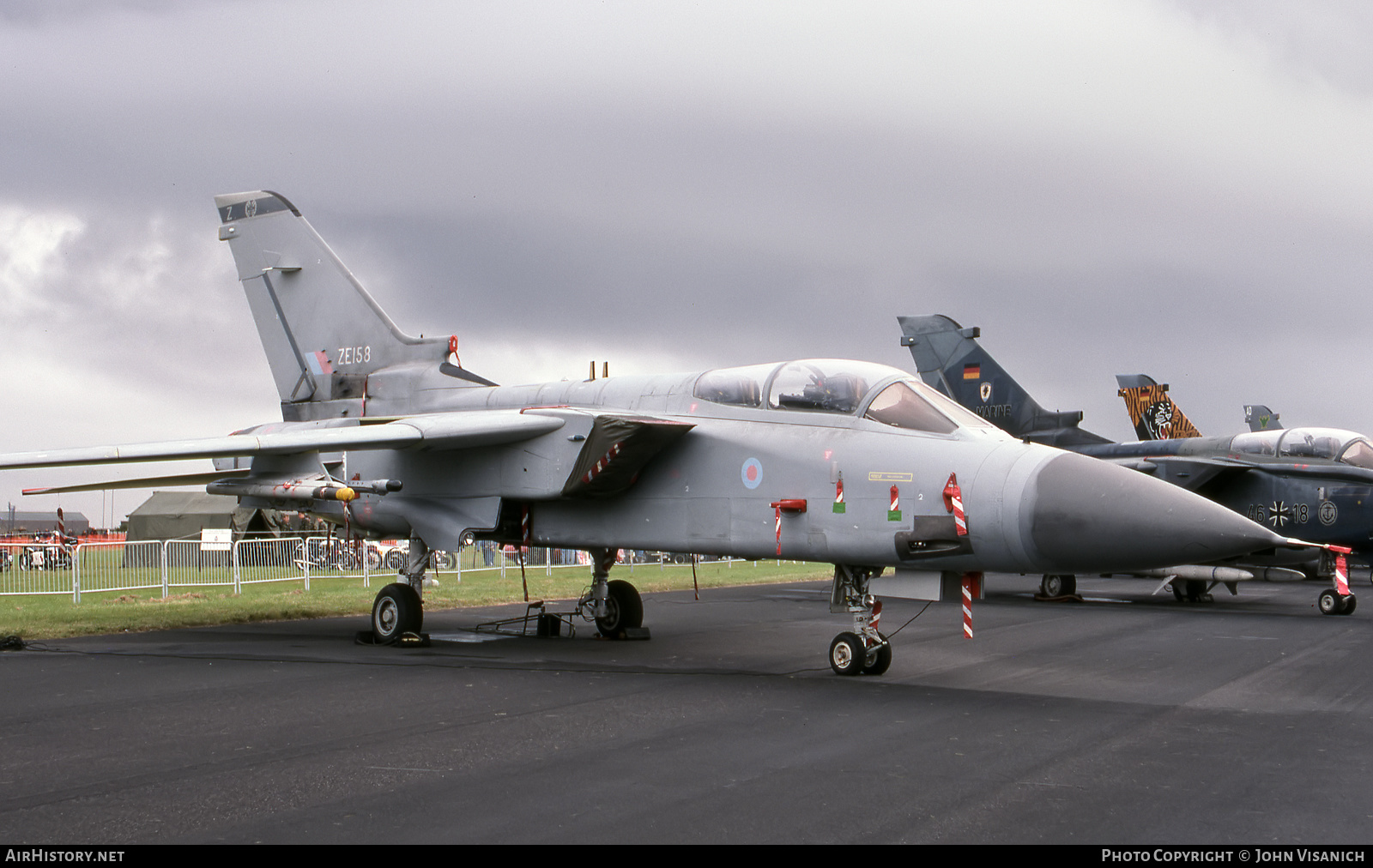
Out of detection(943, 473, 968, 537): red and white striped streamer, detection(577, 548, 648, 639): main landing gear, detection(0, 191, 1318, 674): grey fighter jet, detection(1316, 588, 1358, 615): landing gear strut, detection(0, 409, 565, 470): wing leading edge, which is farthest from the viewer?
detection(1316, 588, 1358, 615): landing gear strut

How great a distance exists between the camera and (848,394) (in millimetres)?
9375

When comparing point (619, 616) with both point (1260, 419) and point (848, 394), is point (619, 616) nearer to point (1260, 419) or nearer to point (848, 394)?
point (848, 394)

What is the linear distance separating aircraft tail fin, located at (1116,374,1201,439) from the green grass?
1035cm

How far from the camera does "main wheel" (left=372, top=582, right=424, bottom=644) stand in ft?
38.0

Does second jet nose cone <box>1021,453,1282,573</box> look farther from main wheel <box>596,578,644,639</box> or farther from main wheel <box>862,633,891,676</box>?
main wheel <box>596,578,644,639</box>

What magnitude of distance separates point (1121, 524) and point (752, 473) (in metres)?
3.15

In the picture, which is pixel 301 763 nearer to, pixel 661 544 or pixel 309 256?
pixel 661 544

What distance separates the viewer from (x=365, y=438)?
1066cm

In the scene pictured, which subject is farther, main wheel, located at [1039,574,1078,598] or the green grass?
main wheel, located at [1039,574,1078,598]

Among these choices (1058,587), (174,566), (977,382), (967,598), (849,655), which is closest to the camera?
(967,598)

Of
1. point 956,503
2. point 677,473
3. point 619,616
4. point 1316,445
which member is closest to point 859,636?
point 956,503

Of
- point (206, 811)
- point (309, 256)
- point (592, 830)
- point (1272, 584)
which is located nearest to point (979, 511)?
point (592, 830)

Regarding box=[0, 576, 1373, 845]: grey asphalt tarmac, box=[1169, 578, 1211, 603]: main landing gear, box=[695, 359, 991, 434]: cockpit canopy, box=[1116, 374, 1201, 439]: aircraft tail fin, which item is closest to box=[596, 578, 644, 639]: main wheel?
box=[0, 576, 1373, 845]: grey asphalt tarmac

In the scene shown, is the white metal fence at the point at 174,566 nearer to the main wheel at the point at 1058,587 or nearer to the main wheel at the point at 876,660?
the main wheel at the point at 876,660
